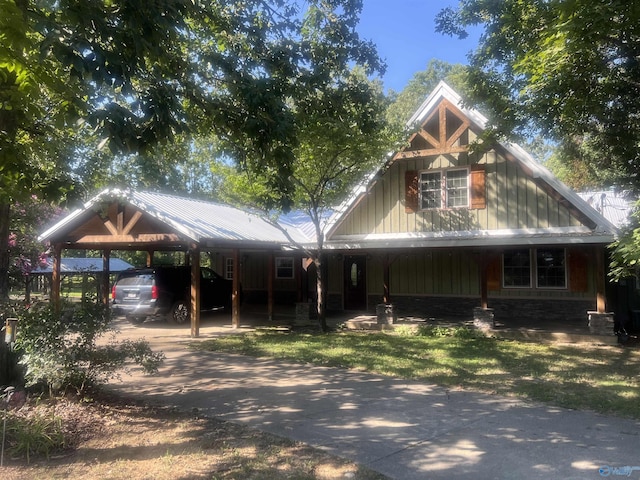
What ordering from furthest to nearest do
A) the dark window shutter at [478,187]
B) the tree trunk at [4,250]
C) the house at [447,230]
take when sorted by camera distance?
1. the dark window shutter at [478,187]
2. the house at [447,230]
3. the tree trunk at [4,250]

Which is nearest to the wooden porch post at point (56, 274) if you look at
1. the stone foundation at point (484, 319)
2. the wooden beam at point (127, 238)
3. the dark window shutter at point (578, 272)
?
the wooden beam at point (127, 238)

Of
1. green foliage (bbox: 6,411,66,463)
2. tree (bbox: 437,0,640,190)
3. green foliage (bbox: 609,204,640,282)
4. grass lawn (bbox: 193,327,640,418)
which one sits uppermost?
tree (bbox: 437,0,640,190)

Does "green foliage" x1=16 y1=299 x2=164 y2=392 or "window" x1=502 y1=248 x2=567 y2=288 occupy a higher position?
"window" x1=502 y1=248 x2=567 y2=288

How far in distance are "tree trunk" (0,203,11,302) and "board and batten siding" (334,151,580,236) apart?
413 inches

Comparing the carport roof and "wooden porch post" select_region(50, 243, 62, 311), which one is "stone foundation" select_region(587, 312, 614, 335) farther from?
"wooden porch post" select_region(50, 243, 62, 311)

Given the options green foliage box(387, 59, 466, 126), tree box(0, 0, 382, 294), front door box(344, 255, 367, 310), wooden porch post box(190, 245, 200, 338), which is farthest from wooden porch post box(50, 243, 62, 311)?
green foliage box(387, 59, 466, 126)

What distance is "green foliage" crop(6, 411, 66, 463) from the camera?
4.89 meters

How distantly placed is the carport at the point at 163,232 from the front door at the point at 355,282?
2.79m

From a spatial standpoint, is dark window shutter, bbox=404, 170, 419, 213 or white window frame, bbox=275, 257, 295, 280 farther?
white window frame, bbox=275, 257, 295, 280

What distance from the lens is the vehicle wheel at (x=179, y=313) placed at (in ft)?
49.5

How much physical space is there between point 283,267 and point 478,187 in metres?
9.15

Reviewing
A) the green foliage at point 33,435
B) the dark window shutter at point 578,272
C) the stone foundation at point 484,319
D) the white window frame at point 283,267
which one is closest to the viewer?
the green foliage at point 33,435

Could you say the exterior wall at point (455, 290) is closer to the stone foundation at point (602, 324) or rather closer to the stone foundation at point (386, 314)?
the stone foundation at point (386, 314)

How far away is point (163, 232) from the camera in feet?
45.2
